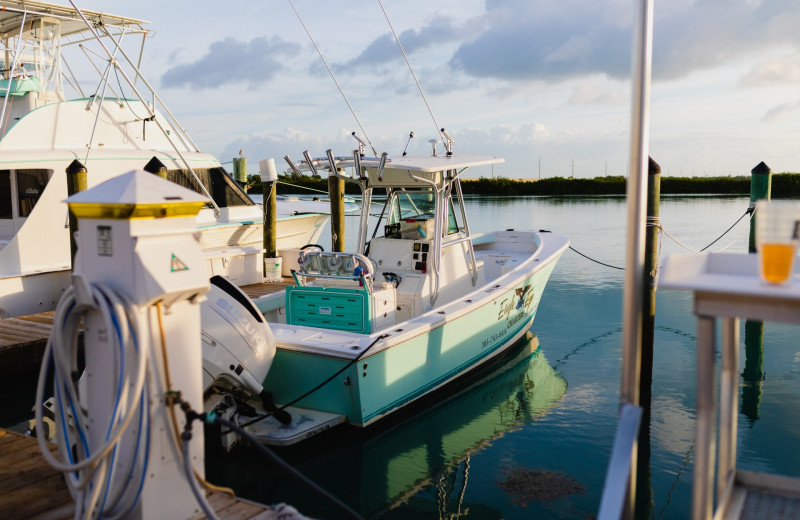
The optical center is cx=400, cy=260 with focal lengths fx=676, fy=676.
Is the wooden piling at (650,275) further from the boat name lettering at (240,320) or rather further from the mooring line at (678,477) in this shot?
the boat name lettering at (240,320)

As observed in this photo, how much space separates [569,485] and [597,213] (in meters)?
31.8

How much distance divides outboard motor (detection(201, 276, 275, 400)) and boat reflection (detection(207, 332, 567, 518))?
0.69 metres

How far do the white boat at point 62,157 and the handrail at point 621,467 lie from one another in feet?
25.9

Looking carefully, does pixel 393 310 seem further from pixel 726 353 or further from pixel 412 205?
pixel 726 353

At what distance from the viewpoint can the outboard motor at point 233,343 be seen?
5.05 m

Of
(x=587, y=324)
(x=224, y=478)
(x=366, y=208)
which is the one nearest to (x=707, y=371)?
(x=224, y=478)

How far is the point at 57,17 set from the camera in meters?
11.1

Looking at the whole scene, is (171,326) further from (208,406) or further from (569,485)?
(569,485)

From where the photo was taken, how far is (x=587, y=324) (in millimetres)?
11312

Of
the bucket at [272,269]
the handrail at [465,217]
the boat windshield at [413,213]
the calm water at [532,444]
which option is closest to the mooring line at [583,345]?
the calm water at [532,444]

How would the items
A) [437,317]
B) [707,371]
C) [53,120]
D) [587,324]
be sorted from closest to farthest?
[707,371], [437,317], [53,120], [587,324]

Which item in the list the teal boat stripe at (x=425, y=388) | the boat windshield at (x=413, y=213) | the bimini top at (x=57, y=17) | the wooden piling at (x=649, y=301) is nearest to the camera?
the teal boat stripe at (x=425, y=388)

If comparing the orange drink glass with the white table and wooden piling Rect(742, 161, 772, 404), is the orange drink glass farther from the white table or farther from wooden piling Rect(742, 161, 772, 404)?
wooden piling Rect(742, 161, 772, 404)

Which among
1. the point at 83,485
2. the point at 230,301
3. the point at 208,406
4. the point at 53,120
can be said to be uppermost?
the point at 53,120
